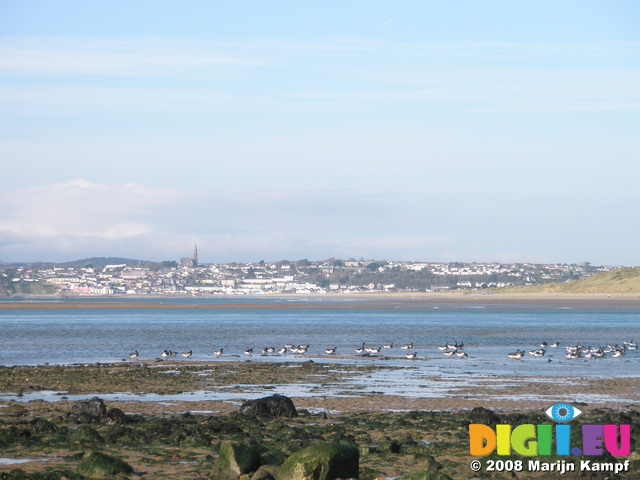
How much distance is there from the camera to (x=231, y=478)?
1270 centimetres

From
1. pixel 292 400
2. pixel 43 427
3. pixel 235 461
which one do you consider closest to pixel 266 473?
pixel 235 461

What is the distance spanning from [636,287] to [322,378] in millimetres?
127851

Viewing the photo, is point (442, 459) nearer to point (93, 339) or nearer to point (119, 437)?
point (119, 437)

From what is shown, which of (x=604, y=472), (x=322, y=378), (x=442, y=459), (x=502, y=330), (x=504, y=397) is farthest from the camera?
(x=502, y=330)

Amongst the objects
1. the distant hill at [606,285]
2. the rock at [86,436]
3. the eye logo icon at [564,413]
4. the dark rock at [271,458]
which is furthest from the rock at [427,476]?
the distant hill at [606,285]

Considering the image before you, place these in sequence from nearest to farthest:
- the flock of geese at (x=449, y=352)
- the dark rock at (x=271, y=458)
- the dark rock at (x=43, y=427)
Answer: the dark rock at (x=271, y=458)
the dark rock at (x=43, y=427)
the flock of geese at (x=449, y=352)

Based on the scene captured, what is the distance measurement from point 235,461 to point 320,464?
1.37 meters

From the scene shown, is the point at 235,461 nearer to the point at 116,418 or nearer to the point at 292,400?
the point at 116,418

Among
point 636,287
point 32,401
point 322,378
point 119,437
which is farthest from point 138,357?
point 636,287

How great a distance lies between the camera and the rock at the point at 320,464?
12.1 m

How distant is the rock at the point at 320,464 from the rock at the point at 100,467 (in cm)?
241

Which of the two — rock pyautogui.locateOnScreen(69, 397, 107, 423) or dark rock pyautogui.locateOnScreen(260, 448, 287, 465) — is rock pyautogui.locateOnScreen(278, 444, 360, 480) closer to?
dark rock pyautogui.locateOnScreen(260, 448, 287, 465)

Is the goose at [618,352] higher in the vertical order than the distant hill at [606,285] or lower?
lower

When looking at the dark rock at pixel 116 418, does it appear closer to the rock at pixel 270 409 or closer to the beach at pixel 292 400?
the beach at pixel 292 400
